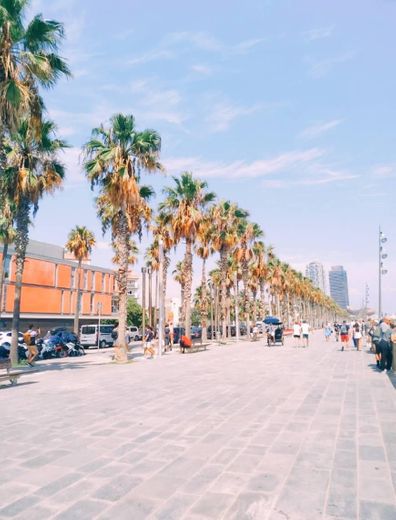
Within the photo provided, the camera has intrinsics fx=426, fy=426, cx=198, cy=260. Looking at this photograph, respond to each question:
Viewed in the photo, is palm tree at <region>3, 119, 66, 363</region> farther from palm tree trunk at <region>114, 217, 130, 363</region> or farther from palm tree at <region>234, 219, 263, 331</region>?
palm tree at <region>234, 219, 263, 331</region>

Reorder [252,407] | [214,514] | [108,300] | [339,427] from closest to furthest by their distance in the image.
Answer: [214,514]
[339,427]
[252,407]
[108,300]

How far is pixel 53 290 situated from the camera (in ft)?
160

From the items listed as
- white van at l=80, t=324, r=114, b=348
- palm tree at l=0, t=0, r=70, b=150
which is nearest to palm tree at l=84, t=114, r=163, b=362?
palm tree at l=0, t=0, r=70, b=150

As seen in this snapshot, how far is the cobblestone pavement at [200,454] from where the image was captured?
13.3 feet

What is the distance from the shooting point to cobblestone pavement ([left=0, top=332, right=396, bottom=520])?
13.3 feet

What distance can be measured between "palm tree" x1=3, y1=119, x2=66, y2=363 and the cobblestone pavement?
938 centimetres

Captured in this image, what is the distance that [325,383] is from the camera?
485 inches

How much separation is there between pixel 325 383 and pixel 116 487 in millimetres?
9113

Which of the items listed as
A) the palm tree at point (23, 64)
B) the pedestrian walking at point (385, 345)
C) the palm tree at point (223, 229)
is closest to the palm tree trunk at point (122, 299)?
the palm tree at point (23, 64)

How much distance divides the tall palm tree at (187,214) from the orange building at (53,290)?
1110cm

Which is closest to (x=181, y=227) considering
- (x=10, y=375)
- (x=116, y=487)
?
(x=10, y=375)

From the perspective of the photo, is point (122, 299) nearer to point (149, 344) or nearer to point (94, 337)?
point (149, 344)

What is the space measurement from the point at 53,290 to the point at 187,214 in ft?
82.5

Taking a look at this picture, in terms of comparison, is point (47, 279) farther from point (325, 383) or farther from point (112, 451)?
point (112, 451)
